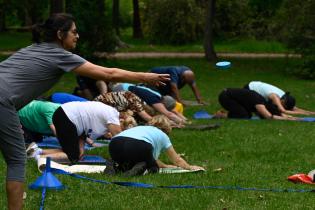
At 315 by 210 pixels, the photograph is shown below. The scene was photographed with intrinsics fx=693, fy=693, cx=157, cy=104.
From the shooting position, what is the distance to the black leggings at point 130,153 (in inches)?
274

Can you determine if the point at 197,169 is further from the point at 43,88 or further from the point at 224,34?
the point at 224,34

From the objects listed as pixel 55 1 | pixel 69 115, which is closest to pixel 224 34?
pixel 55 1

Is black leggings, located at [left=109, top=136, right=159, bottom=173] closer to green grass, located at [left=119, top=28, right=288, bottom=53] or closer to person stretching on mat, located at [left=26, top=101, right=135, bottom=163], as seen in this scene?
person stretching on mat, located at [left=26, top=101, right=135, bottom=163]

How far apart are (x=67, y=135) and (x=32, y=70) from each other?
322cm

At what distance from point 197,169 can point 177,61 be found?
67.5 feet

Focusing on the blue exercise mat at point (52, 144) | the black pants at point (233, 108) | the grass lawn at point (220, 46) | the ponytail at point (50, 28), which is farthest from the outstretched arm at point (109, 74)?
the grass lawn at point (220, 46)

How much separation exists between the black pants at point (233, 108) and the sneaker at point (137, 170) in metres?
6.02

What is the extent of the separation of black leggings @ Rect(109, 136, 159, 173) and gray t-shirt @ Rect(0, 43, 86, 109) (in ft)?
7.00

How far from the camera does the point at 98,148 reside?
9.10 meters

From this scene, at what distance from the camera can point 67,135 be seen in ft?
26.3

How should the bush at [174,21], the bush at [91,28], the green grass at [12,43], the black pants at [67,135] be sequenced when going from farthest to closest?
the bush at [174,21] < the green grass at [12,43] < the bush at [91,28] < the black pants at [67,135]

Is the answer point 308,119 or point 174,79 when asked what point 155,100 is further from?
point 308,119

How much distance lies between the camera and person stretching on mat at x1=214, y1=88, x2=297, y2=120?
41.1 feet

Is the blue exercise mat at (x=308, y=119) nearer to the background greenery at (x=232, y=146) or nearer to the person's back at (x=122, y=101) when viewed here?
the background greenery at (x=232, y=146)
